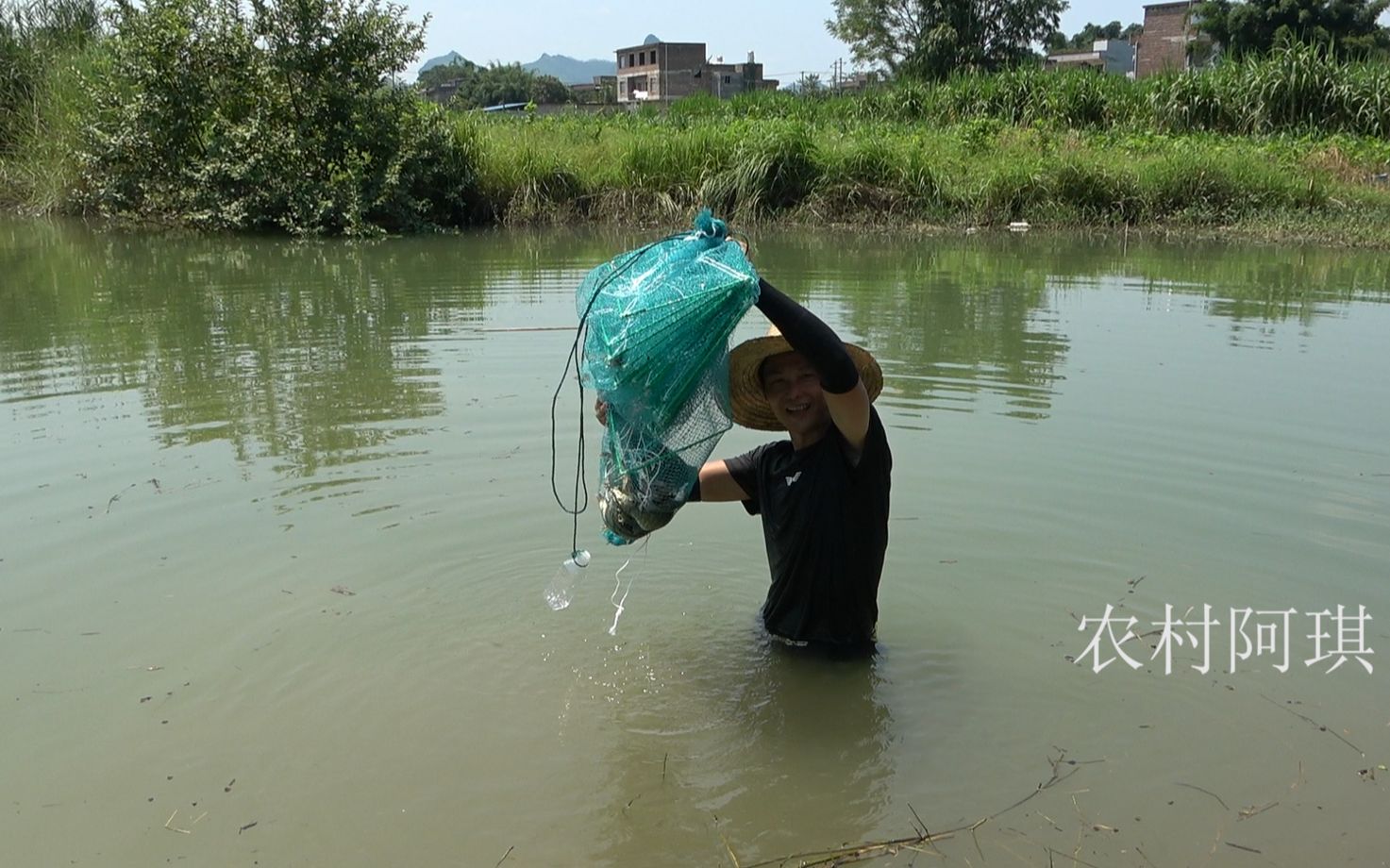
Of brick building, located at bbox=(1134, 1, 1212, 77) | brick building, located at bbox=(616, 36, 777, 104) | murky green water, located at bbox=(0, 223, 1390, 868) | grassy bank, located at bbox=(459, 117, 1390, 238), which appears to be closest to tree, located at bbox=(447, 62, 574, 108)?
brick building, located at bbox=(616, 36, 777, 104)

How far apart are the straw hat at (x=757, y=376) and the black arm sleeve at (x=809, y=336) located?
173 mm

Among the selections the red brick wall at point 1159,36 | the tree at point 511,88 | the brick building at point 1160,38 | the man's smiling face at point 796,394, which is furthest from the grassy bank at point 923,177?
the tree at point 511,88

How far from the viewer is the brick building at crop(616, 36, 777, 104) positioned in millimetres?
58750

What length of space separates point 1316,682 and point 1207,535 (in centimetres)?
116

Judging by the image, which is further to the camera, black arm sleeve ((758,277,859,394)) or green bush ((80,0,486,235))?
green bush ((80,0,486,235))

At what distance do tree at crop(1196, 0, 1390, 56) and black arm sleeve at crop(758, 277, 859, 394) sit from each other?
33.1 metres

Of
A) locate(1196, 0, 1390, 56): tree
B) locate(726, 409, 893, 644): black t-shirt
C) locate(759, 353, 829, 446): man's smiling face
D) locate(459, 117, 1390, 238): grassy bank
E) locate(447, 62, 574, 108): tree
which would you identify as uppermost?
locate(447, 62, 574, 108): tree

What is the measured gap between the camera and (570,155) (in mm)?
18047

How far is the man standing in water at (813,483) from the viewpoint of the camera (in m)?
2.96

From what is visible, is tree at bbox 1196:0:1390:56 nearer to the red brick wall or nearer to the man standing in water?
the red brick wall

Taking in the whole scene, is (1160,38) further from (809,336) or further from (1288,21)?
(809,336)

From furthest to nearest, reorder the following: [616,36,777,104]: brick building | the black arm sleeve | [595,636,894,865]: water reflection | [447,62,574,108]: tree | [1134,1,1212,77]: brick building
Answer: [447,62,574,108]: tree, [616,36,777,104]: brick building, [1134,1,1212,77]: brick building, [595,636,894,865]: water reflection, the black arm sleeve

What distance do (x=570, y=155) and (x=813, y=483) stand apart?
1574 cm

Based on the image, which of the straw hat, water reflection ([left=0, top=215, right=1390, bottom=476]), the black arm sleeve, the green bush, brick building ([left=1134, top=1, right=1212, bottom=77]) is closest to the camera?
the black arm sleeve
